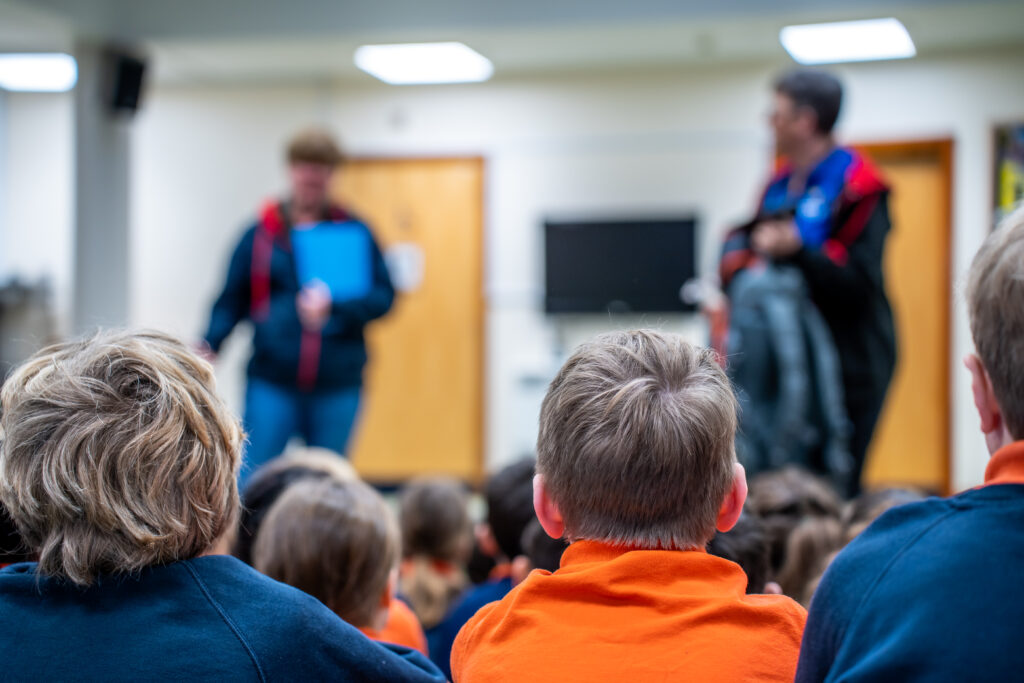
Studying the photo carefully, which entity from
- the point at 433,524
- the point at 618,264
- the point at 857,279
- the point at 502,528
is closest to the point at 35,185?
the point at 618,264

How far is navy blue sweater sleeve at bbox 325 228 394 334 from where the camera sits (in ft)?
11.7

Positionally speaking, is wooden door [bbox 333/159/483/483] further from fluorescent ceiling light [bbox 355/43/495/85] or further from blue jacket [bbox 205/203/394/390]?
blue jacket [bbox 205/203/394/390]

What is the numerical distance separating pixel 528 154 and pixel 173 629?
5525 mm

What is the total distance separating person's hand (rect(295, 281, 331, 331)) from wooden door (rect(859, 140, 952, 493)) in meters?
3.62

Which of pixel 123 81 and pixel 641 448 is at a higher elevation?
pixel 123 81

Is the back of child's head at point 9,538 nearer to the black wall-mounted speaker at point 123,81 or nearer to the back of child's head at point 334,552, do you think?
the back of child's head at point 334,552

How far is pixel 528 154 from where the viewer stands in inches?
248

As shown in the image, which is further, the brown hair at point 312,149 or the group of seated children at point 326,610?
the brown hair at point 312,149

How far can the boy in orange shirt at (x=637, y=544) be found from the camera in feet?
3.10

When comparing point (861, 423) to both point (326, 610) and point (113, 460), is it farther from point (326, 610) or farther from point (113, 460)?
point (113, 460)

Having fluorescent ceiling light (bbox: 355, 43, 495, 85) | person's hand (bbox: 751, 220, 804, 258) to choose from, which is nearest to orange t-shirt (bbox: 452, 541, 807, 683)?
person's hand (bbox: 751, 220, 804, 258)

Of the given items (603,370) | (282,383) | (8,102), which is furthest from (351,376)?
(8,102)

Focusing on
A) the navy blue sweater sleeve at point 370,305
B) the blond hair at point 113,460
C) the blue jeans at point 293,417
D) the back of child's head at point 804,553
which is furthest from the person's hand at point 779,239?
the blond hair at point 113,460

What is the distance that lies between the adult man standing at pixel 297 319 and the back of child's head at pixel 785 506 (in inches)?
73.6
